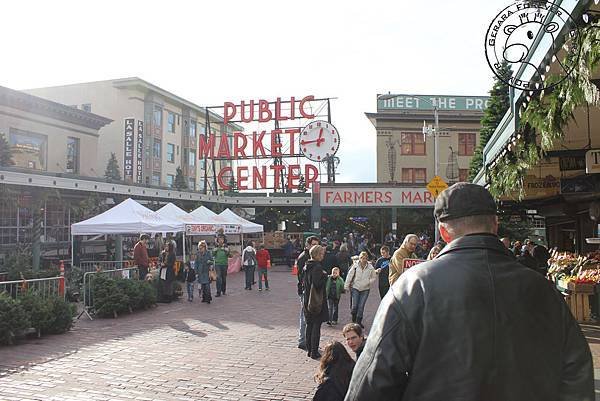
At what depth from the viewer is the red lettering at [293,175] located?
35.5 metres

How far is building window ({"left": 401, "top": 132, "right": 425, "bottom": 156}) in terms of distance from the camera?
42062 millimetres

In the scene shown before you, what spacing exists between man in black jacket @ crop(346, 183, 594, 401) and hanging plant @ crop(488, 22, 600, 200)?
129 inches

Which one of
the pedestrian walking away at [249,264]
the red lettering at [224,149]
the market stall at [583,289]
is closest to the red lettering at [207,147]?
the red lettering at [224,149]

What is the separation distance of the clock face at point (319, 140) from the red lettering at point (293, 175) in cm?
115

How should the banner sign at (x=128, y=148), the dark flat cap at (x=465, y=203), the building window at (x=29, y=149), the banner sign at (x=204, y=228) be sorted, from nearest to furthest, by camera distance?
the dark flat cap at (x=465, y=203)
the banner sign at (x=204, y=228)
the building window at (x=29, y=149)
the banner sign at (x=128, y=148)

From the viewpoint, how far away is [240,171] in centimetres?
3588

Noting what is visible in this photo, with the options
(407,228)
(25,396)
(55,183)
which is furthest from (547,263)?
(407,228)

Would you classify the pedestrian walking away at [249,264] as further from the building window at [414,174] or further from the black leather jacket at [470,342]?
the building window at [414,174]

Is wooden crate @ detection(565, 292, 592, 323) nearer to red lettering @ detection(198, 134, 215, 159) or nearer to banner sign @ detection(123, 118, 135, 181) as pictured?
red lettering @ detection(198, 134, 215, 159)

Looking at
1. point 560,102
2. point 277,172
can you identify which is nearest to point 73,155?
point 277,172

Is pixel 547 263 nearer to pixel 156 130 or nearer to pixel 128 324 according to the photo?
pixel 128 324

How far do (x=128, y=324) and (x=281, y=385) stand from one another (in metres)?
5.68

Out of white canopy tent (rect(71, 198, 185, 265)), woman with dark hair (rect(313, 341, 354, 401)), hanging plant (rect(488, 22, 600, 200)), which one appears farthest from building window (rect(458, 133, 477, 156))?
woman with dark hair (rect(313, 341, 354, 401))

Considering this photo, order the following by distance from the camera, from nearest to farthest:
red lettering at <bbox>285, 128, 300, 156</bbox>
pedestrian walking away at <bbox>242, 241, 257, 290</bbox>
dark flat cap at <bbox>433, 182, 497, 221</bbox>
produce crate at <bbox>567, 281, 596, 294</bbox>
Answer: dark flat cap at <bbox>433, 182, 497, 221</bbox>
produce crate at <bbox>567, 281, 596, 294</bbox>
pedestrian walking away at <bbox>242, 241, 257, 290</bbox>
red lettering at <bbox>285, 128, 300, 156</bbox>
